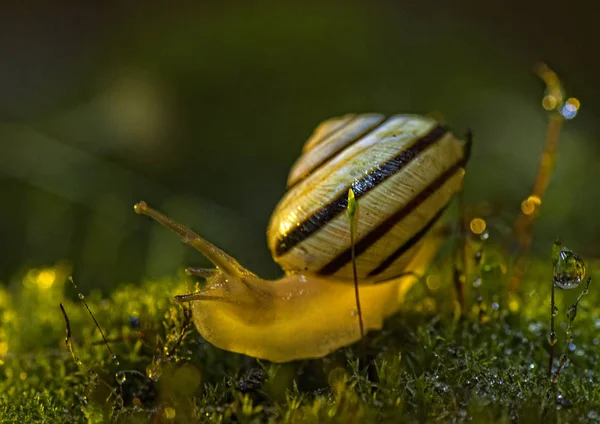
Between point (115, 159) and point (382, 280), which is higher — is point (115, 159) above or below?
below

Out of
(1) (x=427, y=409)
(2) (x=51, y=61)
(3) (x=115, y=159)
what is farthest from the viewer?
(2) (x=51, y=61)

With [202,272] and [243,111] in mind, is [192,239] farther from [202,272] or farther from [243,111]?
[243,111]

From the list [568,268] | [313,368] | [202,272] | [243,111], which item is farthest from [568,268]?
[243,111]

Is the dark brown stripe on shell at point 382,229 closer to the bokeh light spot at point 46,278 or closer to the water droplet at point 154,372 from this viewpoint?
the water droplet at point 154,372

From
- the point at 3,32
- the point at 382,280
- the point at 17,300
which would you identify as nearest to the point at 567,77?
the point at 382,280

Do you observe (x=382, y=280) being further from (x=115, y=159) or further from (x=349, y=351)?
(x=115, y=159)

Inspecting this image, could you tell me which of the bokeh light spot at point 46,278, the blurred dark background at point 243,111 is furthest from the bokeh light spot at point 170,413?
the blurred dark background at point 243,111

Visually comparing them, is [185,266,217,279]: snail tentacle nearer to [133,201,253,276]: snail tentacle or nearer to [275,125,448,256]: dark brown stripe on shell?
[133,201,253,276]: snail tentacle
